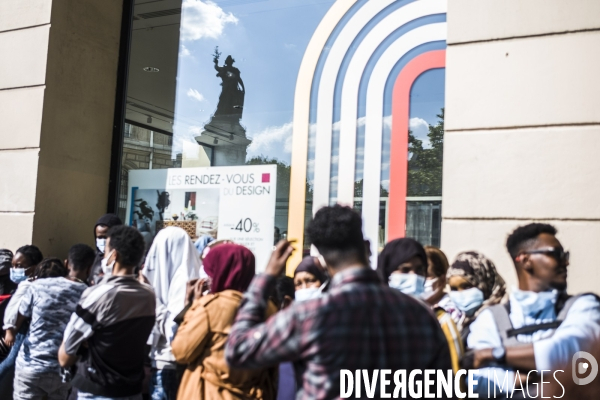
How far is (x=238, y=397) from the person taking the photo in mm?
3109

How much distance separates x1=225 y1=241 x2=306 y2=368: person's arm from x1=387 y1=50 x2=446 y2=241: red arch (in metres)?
3.03

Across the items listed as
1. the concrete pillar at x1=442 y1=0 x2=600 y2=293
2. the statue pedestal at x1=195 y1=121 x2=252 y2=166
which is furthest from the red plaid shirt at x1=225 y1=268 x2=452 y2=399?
the statue pedestal at x1=195 y1=121 x2=252 y2=166

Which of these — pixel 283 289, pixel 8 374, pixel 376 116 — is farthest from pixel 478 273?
pixel 8 374

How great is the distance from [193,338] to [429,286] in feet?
4.88

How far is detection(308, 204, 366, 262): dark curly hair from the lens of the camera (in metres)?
2.28

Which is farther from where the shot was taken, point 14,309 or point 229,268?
point 14,309

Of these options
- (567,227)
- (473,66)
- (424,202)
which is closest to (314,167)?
(424,202)

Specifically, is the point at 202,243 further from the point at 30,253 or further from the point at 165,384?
the point at 165,384

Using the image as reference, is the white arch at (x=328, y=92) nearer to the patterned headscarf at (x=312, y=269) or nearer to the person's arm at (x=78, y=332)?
the patterned headscarf at (x=312, y=269)

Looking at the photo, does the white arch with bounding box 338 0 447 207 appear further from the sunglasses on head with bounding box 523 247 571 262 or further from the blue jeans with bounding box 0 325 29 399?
the blue jeans with bounding box 0 325 29 399

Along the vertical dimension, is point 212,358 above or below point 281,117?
below

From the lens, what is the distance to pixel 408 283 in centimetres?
328

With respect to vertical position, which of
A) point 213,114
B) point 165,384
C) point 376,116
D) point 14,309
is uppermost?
point 213,114

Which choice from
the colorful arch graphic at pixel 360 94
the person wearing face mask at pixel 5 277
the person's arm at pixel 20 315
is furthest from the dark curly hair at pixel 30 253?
the colorful arch graphic at pixel 360 94
